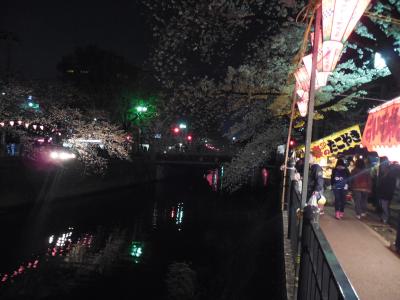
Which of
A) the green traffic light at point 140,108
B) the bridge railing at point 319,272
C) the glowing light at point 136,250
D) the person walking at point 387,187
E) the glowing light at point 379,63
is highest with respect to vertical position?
the green traffic light at point 140,108

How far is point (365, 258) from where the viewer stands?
8461 mm

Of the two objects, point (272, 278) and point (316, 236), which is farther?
point (272, 278)

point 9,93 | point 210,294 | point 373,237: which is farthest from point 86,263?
point 9,93

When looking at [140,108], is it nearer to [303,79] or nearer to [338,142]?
[338,142]

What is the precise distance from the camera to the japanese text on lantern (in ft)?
48.8

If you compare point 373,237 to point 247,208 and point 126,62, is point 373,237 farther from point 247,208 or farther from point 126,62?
point 126,62

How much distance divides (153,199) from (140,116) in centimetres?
1216

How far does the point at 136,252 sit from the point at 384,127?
40.7 ft

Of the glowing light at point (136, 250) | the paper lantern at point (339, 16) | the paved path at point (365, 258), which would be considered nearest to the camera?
the paper lantern at point (339, 16)

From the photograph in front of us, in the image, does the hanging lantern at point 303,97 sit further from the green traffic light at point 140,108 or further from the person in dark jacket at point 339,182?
the green traffic light at point 140,108

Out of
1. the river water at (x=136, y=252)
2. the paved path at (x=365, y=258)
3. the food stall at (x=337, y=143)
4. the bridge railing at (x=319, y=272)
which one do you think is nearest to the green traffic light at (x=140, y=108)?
the river water at (x=136, y=252)

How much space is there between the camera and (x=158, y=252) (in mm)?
17750

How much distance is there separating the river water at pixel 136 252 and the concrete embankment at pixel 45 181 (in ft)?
2.57

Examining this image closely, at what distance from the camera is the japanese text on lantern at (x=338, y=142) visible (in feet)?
48.8
